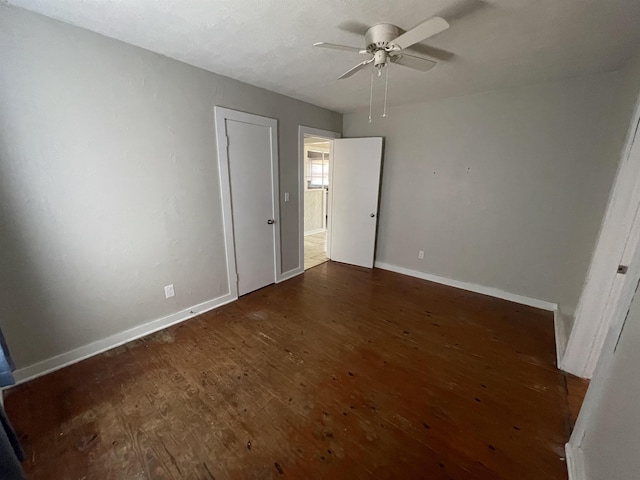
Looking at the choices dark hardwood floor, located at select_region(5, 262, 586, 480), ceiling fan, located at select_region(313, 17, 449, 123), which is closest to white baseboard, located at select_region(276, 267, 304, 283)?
dark hardwood floor, located at select_region(5, 262, 586, 480)

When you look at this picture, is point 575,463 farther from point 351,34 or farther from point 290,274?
point 290,274

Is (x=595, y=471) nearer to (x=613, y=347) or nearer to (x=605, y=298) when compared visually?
(x=613, y=347)

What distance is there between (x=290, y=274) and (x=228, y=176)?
1661mm

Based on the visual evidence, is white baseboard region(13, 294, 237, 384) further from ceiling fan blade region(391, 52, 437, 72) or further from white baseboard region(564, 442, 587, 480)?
white baseboard region(564, 442, 587, 480)

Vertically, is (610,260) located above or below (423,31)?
below

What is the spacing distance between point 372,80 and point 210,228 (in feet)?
7.28

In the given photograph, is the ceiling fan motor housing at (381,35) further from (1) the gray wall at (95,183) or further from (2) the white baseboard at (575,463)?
(2) the white baseboard at (575,463)

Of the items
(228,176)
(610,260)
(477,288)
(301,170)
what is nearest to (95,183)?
(228,176)

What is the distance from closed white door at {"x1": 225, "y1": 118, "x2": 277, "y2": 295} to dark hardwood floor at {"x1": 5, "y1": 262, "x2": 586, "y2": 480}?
2.35 ft

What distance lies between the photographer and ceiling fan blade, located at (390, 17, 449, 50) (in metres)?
1.24

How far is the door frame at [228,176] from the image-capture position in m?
2.54

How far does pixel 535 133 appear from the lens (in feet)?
8.82

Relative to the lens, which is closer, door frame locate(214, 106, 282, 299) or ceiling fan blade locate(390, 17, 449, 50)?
ceiling fan blade locate(390, 17, 449, 50)

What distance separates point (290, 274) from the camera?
3.71 m
